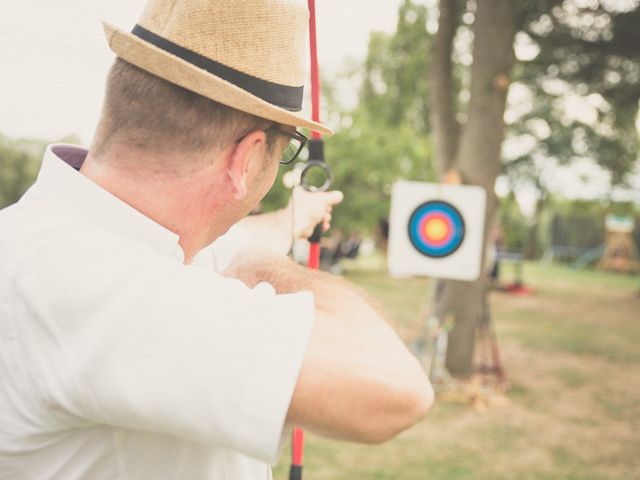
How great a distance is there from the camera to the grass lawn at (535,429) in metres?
3.37

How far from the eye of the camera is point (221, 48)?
30.2 inches

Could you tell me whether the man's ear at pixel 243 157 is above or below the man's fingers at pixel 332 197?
above

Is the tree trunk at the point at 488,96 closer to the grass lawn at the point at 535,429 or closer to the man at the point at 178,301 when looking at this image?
the grass lawn at the point at 535,429

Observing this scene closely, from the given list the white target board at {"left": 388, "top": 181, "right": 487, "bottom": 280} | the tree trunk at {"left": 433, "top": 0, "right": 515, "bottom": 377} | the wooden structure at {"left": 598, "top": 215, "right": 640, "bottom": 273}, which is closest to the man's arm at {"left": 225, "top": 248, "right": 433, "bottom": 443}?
the white target board at {"left": 388, "top": 181, "right": 487, "bottom": 280}

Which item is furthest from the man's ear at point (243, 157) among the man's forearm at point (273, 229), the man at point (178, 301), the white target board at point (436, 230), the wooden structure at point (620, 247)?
the wooden structure at point (620, 247)

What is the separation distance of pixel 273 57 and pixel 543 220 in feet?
78.0

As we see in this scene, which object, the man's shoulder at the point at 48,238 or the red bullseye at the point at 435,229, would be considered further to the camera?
the red bullseye at the point at 435,229

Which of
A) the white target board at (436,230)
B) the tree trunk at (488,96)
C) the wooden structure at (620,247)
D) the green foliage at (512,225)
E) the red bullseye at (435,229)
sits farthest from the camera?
the green foliage at (512,225)

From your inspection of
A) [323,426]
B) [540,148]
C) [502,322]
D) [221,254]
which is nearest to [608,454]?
[221,254]

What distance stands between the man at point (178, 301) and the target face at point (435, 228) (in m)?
2.61

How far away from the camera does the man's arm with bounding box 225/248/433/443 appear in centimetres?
65

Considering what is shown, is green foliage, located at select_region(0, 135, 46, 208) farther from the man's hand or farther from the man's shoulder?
the man's shoulder

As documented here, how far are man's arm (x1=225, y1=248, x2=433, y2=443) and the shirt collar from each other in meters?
0.19

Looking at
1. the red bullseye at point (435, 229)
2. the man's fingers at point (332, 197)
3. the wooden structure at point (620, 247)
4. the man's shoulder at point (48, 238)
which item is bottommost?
the wooden structure at point (620, 247)
